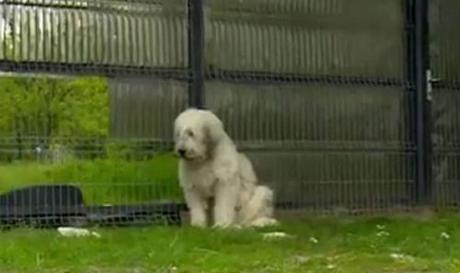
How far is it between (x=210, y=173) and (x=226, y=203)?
0.32 m

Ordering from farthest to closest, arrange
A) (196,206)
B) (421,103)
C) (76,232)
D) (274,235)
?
1. (421,103)
2. (196,206)
3. (76,232)
4. (274,235)

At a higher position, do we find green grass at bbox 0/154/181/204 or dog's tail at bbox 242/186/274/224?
green grass at bbox 0/154/181/204

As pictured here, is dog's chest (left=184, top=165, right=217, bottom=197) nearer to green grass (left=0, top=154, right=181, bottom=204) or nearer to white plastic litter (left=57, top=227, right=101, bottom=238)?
green grass (left=0, top=154, right=181, bottom=204)

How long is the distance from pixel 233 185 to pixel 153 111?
4.02 feet

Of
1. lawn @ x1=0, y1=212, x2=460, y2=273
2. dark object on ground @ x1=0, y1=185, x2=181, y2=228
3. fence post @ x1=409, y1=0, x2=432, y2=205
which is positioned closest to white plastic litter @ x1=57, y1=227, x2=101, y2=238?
lawn @ x1=0, y1=212, x2=460, y2=273

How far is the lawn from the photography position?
723cm

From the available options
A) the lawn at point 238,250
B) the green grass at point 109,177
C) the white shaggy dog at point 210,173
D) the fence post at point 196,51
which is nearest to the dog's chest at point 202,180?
the white shaggy dog at point 210,173

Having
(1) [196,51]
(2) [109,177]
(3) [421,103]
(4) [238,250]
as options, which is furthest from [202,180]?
(3) [421,103]

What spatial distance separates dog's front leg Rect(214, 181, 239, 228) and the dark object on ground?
568 millimetres

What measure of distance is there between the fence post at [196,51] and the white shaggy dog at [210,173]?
1.74ft

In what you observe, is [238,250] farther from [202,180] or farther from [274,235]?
[202,180]


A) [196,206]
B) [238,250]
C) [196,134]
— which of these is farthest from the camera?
[196,206]

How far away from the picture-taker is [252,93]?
41.0 ft

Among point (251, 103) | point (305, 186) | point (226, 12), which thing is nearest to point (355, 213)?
point (305, 186)
